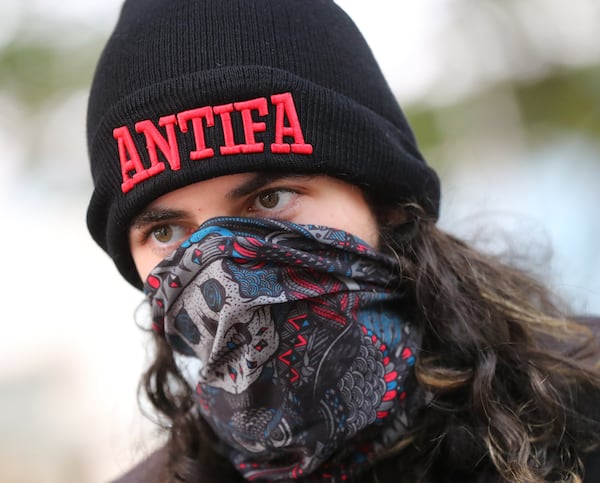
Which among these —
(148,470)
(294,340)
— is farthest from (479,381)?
(148,470)

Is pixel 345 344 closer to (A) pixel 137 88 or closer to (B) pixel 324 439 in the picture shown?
(B) pixel 324 439

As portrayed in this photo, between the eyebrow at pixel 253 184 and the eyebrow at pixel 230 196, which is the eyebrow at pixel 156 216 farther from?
the eyebrow at pixel 253 184

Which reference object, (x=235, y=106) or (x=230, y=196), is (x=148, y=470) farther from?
(x=235, y=106)

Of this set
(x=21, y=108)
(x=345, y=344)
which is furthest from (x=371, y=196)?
(x=21, y=108)

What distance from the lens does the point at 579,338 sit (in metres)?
2.15

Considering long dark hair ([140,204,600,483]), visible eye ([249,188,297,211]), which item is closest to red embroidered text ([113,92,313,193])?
visible eye ([249,188,297,211])

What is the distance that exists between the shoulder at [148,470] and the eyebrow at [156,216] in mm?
865

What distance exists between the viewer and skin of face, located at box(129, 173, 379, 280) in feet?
6.07

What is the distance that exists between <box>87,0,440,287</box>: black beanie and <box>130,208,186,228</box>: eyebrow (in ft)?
0.08

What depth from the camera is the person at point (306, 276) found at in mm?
1788

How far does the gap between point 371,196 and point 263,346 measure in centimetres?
56

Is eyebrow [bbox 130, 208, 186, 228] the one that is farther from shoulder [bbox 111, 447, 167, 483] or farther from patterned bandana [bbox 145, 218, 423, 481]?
shoulder [bbox 111, 447, 167, 483]

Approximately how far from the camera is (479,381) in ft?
6.04

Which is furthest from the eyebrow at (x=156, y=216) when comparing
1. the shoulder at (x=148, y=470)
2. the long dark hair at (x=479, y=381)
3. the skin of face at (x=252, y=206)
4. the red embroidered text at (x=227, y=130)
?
the shoulder at (x=148, y=470)
